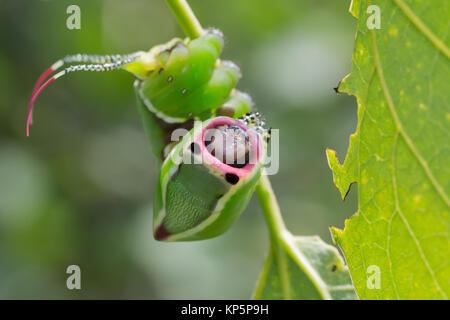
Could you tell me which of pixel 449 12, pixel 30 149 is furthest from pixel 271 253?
pixel 30 149

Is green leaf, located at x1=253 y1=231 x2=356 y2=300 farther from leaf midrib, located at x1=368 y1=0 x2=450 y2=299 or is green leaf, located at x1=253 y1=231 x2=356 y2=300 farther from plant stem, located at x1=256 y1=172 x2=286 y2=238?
leaf midrib, located at x1=368 y1=0 x2=450 y2=299

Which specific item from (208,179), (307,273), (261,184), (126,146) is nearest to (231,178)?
(208,179)

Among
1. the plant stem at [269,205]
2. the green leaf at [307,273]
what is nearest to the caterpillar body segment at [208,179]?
the plant stem at [269,205]

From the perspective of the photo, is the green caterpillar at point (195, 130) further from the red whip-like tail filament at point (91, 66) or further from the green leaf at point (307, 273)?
the green leaf at point (307, 273)

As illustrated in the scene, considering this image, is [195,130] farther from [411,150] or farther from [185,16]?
[411,150]

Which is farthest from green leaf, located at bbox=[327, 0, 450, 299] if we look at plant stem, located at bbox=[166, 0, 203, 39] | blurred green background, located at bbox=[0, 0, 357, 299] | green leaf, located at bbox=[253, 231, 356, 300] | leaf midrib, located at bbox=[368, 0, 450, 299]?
blurred green background, located at bbox=[0, 0, 357, 299]

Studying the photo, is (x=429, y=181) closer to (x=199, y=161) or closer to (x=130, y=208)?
(x=199, y=161)
